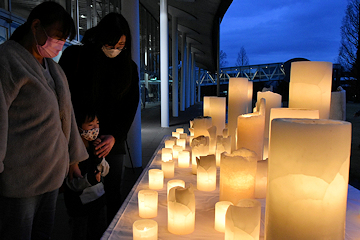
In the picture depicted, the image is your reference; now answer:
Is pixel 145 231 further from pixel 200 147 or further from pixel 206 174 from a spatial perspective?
pixel 200 147

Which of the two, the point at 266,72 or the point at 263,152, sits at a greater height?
the point at 266,72

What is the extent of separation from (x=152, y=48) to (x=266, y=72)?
14035 millimetres

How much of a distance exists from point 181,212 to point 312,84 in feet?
4.54

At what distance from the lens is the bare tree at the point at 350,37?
14.9 meters

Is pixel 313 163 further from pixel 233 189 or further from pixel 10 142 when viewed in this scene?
pixel 10 142

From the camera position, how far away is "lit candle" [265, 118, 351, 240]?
107 cm

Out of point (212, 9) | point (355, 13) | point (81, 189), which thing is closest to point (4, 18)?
point (81, 189)

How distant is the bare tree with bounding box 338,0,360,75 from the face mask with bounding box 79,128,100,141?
53.7ft

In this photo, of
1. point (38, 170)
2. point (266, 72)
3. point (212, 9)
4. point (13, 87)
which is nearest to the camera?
point (13, 87)

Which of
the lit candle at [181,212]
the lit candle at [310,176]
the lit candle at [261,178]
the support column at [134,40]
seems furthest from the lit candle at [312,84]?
the support column at [134,40]

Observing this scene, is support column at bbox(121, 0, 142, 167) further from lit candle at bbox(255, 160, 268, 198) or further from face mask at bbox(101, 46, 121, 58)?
lit candle at bbox(255, 160, 268, 198)

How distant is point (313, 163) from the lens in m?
1.08

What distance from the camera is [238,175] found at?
65.4 inches

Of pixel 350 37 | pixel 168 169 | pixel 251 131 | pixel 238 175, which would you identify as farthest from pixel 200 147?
pixel 350 37
